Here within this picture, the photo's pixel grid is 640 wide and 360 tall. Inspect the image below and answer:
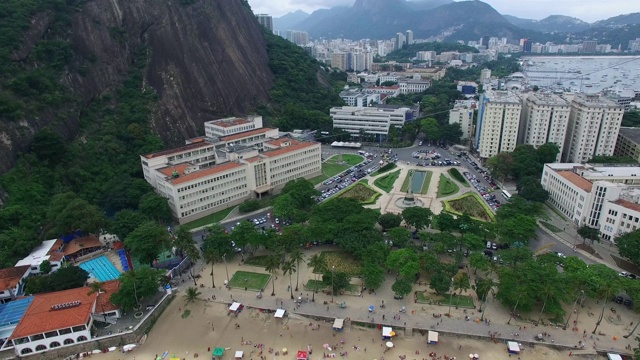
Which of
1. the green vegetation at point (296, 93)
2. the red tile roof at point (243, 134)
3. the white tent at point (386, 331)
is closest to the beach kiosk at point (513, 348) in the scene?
the white tent at point (386, 331)

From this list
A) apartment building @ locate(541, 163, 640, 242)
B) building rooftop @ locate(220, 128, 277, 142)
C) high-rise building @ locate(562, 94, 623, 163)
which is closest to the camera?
apartment building @ locate(541, 163, 640, 242)

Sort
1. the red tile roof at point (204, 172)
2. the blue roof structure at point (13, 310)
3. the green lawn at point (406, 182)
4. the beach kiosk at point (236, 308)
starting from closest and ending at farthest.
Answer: the blue roof structure at point (13, 310) < the beach kiosk at point (236, 308) < the red tile roof at point (204, 172) < the green lawn at point (406, 182)

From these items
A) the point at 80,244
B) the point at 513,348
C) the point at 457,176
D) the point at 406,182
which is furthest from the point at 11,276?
the point at 457,176

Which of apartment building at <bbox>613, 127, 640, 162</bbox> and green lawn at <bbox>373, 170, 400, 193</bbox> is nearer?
green lawn at <bbox>373, 170, 400, 193</bbox>

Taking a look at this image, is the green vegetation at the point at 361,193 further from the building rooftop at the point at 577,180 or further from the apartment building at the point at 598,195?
the building rooftop at the point at 577,180

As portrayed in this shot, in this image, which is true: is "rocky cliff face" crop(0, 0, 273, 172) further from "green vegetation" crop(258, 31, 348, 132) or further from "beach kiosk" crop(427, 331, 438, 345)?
Answer: "beach kiosk" crop(427, 331, 438, 345)

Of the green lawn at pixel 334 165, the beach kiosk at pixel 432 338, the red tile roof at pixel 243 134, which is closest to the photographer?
the beach kiosk at pixel 432 338

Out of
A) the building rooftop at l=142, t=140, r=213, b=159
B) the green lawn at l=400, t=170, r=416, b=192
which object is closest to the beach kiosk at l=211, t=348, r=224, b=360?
the building rooftop at l=142, t=140, r=213, b=159

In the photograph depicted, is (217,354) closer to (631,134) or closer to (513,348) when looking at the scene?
(513,348)
